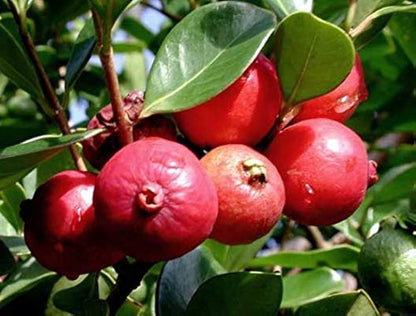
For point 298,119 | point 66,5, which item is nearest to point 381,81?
point 66,5

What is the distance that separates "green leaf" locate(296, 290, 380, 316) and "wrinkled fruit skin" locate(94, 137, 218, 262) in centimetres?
32

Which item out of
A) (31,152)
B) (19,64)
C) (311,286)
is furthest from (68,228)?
(311,286)

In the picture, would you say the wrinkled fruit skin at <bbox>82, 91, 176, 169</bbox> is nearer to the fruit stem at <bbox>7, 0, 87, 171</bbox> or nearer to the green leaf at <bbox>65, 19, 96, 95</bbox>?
the fruit stem at <bbox>7, 0, 87, 171</bbox>

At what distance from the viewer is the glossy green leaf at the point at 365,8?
1.30m

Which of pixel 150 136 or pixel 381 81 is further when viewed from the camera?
pixel 381 81

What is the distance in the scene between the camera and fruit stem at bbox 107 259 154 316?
113 centimetres

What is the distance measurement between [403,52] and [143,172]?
152cm

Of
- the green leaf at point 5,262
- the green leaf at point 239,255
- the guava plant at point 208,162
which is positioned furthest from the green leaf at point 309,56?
the green leaf at point 239,255

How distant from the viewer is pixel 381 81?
7.77 feet

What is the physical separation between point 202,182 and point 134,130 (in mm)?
176

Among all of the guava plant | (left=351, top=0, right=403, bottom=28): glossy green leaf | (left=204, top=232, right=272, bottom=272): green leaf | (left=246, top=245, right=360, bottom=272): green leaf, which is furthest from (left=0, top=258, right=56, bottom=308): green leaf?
(left=351, top=0, right=403, bottom=28): glossy green leaf

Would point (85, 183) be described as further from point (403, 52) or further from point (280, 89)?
point (403, 52)

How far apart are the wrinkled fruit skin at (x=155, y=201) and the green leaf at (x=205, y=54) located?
0.14 metres

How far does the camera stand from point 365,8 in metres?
1.30
